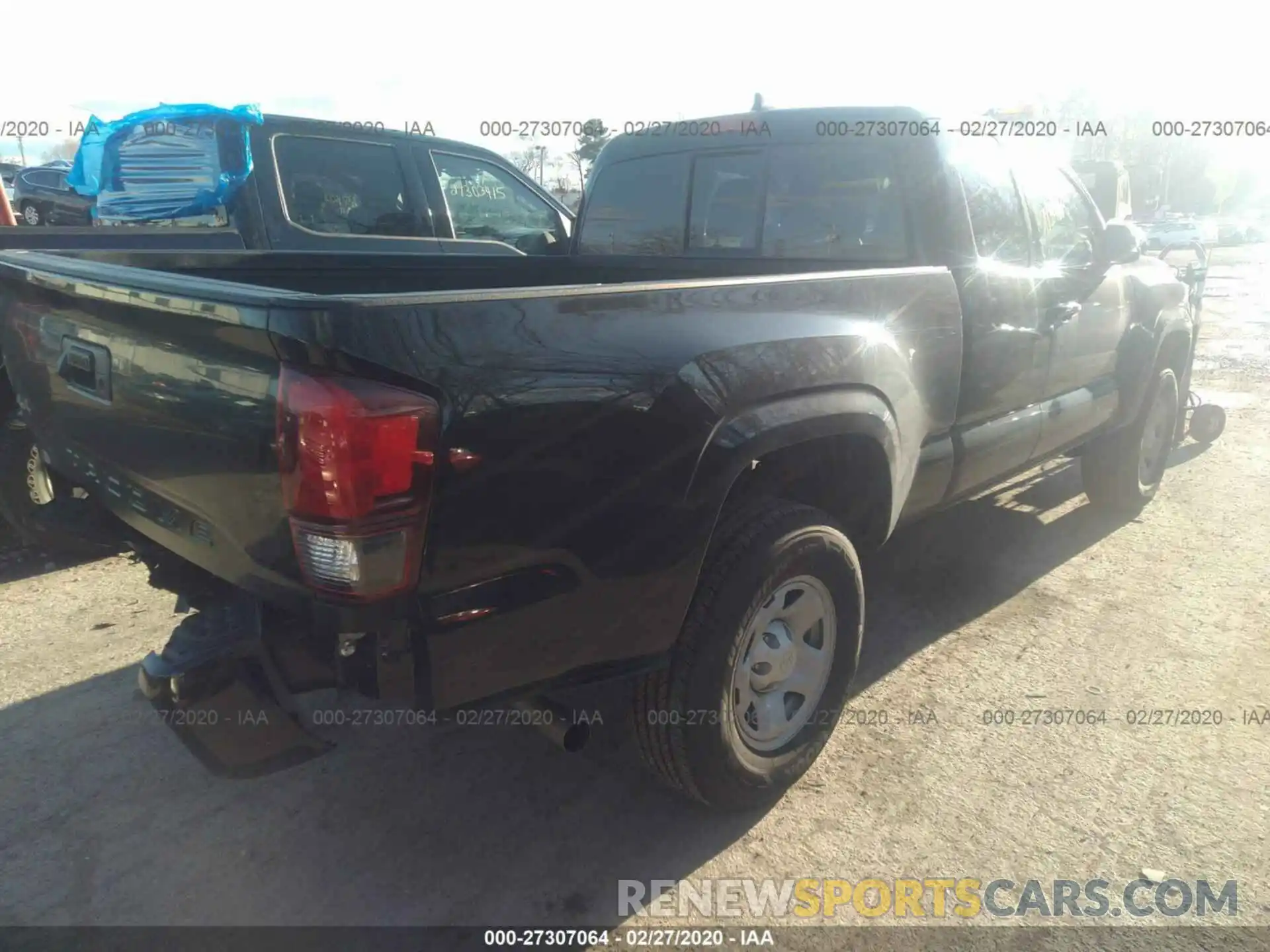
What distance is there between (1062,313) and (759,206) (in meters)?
1.38

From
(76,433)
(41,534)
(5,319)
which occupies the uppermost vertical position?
(5,319)

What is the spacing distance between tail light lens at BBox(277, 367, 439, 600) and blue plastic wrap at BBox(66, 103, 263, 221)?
13.5 ft

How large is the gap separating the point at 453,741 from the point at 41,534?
148cm

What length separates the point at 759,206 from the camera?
11.9 ft

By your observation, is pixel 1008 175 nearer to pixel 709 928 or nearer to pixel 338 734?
pixel 709 928

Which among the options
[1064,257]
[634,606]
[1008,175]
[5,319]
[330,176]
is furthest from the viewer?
[330,176]

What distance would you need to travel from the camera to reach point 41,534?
2.90 m

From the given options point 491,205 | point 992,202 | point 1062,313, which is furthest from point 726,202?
point 491,205

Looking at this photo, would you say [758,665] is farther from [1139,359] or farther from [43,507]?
[1139,359]

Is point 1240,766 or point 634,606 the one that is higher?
point 634,606

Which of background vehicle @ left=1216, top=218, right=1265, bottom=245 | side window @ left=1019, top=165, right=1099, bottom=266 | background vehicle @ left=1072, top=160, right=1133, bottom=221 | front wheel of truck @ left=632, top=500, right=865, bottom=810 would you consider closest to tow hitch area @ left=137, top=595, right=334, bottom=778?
front wheel of truck @ left=632, top=500, right=865, bottom=810

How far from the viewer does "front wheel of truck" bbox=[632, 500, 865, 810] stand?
2.40 m

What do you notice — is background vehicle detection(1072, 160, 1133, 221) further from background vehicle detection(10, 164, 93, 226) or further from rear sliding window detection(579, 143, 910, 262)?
background vehicle detection(10, 164, 93, 226)

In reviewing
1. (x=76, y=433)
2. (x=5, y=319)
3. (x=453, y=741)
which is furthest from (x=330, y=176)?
(x=453, y=741)
